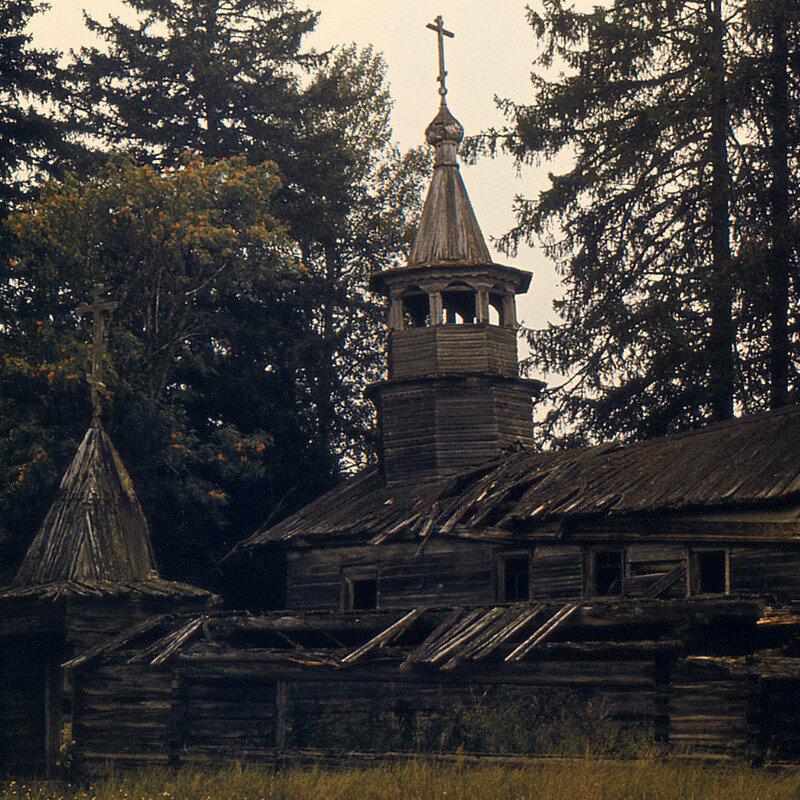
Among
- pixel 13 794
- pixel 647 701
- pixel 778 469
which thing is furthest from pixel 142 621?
pixel 778 469

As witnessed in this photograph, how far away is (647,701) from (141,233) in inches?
711

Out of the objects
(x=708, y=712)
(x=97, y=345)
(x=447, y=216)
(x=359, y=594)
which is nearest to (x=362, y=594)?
(x=359, y=594)

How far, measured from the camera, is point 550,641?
22906 millimetres

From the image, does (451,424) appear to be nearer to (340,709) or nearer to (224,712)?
(340,709)

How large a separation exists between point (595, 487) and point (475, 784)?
8074 mm

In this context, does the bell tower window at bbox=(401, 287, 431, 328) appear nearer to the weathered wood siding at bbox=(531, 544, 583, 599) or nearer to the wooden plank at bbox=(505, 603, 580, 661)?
the weathered wood siding at bbox=(531, 544, 583, 599)

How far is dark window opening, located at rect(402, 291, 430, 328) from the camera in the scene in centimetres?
3256

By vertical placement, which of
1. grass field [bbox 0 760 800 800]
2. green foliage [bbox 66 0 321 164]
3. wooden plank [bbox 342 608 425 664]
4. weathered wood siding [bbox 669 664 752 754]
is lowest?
grass field [bbox 0 760 800 800]

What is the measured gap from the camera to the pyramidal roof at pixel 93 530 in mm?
26641

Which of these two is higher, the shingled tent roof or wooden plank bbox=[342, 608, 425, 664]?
the shingled tent roof

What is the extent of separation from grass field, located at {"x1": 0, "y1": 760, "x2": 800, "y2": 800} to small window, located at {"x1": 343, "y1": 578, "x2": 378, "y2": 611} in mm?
7053

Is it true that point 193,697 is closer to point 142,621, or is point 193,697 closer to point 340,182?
point 142,621

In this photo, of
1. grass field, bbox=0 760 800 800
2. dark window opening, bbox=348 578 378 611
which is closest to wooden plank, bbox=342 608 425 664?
grass field, bbox=0 760 800 800

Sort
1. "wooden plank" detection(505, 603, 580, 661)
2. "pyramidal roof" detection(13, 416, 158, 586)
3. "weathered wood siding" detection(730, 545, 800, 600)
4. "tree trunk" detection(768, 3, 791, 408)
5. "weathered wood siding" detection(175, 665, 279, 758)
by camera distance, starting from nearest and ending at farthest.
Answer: "wooden plank" detection(505, 603, 580, 661)
"weathered wood siding" detection(730, 545, 800, 600)
"weathered wood siding" detection(175, 665, 279, 758)
"pyramidal roof" detection(13, 416, 158, 586)
"tree trunk" detection(768, 3, 791, 408)
